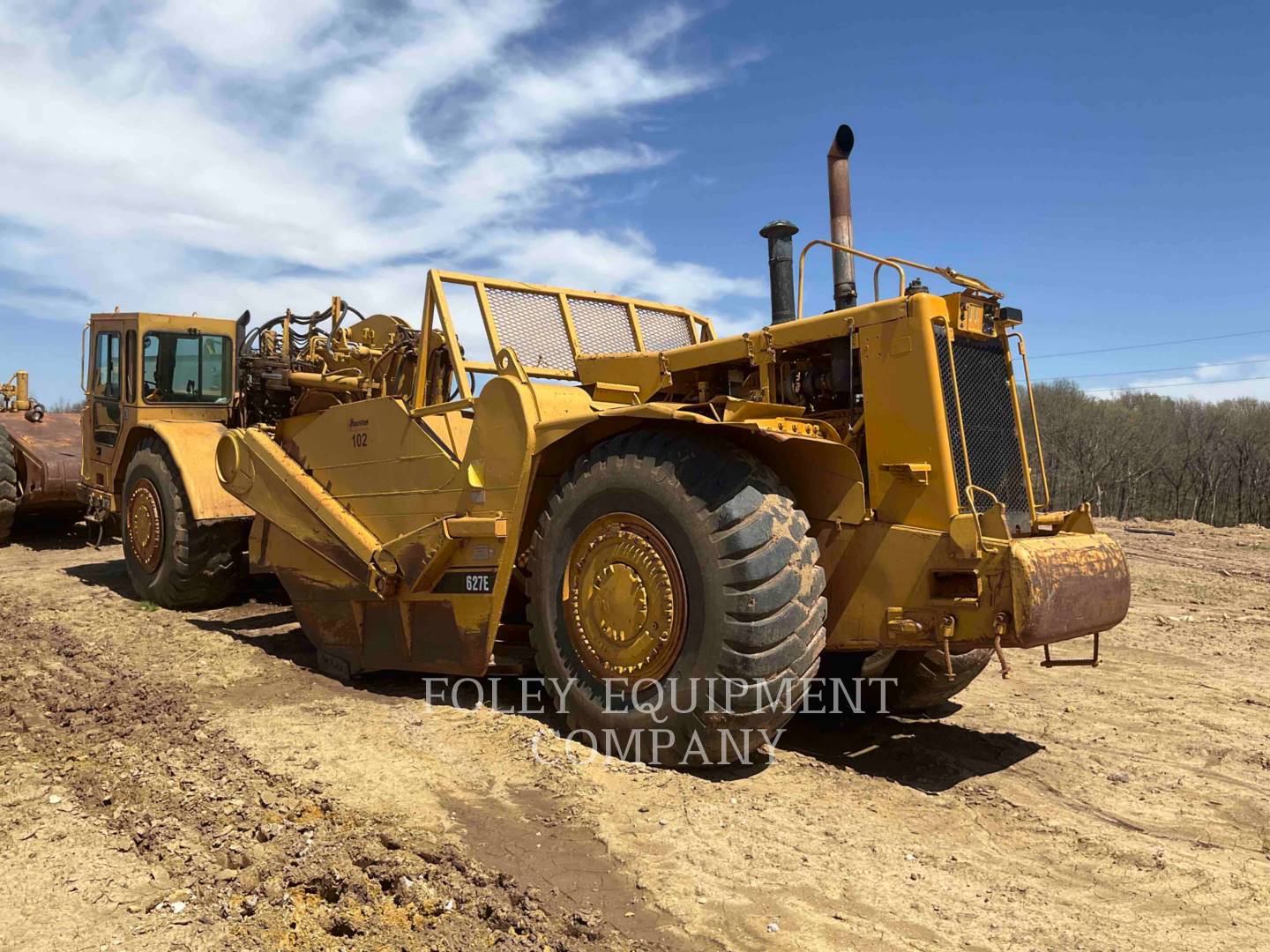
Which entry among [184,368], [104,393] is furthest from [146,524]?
[104,393]

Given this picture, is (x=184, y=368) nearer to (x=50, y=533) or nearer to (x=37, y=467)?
(x=37, y=467)

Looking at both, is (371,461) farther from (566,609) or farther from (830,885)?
(830,885)

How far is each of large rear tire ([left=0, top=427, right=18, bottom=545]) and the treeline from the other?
38409 millimetres

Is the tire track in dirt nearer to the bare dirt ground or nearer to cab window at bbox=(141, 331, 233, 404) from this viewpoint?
the bare dirt ground

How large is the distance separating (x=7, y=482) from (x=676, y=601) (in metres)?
12.1

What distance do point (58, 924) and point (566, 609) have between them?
242 cm

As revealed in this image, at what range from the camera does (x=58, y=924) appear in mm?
3055

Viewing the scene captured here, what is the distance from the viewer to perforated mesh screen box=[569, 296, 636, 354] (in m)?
6.52

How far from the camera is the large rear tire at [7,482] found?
12484 millimetres

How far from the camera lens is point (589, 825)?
3.68m

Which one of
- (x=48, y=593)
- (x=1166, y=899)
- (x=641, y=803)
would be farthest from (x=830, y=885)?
(x=48, y=593)

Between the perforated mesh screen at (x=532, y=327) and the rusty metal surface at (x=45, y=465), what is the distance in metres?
9.26

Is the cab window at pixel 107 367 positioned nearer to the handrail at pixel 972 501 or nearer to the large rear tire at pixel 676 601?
the large rear tire at pixel 676 601

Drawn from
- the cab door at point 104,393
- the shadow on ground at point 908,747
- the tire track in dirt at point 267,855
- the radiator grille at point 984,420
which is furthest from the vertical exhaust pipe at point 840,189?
the cab door at point 104,393
